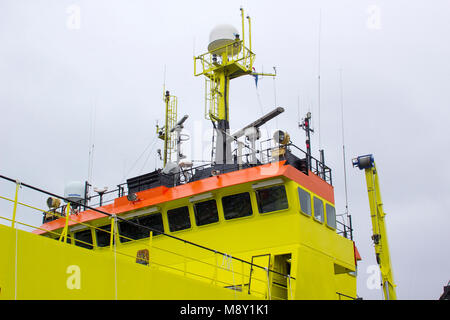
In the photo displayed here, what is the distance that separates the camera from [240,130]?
2016cm

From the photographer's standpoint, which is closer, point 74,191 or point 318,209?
point 318,209

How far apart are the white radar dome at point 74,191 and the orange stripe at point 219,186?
217 cm

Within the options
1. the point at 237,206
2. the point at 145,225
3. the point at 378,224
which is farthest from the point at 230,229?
the point at 378,224

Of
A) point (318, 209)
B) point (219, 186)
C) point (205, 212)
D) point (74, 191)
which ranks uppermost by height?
point (74, 191)

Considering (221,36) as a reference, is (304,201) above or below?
below

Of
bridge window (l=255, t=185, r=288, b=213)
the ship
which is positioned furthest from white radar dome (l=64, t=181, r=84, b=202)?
bridge window (l=255, t=185, r=288, b=213)

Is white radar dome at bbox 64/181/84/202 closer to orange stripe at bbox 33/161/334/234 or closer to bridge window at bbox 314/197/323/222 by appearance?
orange stripe at bbox 33/161/334/234

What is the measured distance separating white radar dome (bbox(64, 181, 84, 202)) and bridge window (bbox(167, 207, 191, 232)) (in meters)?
5.52

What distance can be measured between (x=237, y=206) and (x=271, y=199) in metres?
1.10

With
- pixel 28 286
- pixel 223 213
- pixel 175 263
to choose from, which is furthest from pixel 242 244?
pixel 28 286

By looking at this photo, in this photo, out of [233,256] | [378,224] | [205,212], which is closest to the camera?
[233,256]

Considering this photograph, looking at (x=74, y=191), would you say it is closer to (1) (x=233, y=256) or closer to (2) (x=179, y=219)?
(2) (x=179, y=219)

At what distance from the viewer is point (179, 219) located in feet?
54.9
